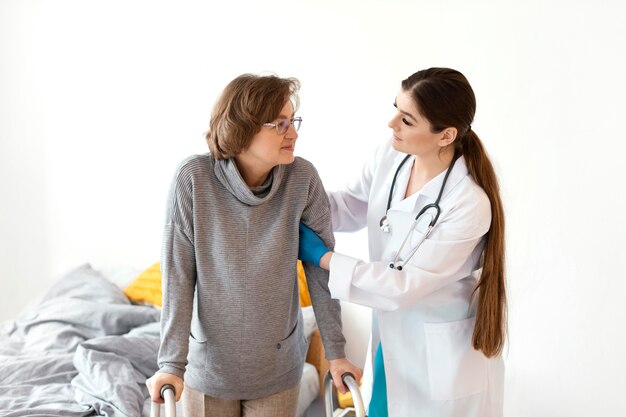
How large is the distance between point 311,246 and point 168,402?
19.7 inches

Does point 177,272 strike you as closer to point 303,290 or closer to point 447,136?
point 447,136

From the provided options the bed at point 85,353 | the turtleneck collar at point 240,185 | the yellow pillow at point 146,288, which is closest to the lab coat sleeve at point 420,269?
the turtleneck collar at point 240,185

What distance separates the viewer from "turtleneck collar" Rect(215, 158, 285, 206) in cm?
158

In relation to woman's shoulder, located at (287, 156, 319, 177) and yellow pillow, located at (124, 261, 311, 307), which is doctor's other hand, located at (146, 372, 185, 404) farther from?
yellow pillow, located at (124, 261, 311, 307)

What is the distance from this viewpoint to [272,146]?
160 cm

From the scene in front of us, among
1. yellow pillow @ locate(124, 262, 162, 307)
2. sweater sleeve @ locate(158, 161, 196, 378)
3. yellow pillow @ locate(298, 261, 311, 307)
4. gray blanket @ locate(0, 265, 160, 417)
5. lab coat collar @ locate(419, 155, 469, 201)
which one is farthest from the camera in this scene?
yellow pillow @ locate(124, 262, 162, 307)

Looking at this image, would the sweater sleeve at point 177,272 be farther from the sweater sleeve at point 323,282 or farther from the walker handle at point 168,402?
the sweater sleeve at point 323,282

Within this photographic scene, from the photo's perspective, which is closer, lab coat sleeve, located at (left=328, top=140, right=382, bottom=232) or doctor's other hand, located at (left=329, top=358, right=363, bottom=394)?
doctor's other hand, located at (left=329, top=358, right=363, bottom=394)

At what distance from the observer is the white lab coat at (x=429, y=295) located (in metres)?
1.77

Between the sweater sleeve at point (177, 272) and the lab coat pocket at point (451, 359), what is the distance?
65cm

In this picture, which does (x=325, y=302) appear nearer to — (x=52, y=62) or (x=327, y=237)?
(x=327, y=237)

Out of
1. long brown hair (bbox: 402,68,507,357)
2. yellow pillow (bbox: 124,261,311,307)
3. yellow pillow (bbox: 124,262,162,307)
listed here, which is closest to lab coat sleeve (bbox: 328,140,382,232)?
long brown hair (bbox: 402,68,507,357)

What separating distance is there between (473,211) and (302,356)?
557 millimetres

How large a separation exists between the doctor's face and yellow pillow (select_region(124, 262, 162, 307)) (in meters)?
1.60
